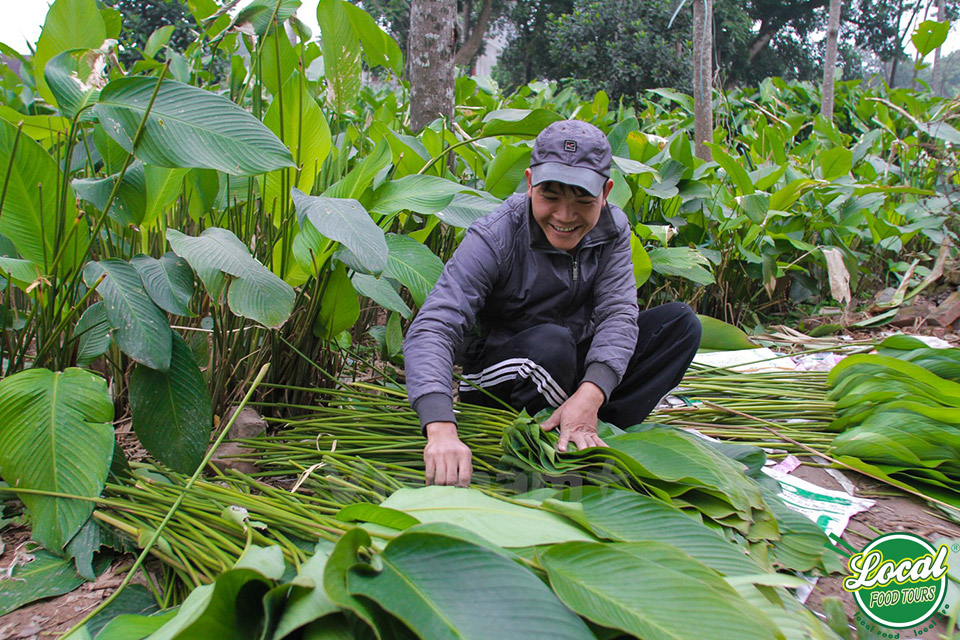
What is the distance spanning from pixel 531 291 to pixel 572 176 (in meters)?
→ 0.30

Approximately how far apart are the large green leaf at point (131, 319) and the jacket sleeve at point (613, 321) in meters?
0.80

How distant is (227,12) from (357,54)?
0.33 metres

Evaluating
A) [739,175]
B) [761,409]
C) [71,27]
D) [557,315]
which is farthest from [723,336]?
[71,27]

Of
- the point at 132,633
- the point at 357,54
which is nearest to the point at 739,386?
the point at 357,54

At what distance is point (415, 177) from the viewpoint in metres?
1.55

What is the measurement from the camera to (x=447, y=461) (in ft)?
3.79

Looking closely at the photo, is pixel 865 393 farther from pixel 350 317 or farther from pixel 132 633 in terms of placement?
pixel 132 633

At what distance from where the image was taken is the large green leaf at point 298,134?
59.1 inches

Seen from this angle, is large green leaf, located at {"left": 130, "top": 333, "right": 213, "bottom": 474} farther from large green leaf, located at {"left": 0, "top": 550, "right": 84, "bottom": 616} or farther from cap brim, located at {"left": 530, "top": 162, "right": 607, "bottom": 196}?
A: cap brim, located at {"left": 530, "top": 162, "right": 607, "bottom": 196}

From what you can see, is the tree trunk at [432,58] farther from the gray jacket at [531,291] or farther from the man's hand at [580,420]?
the man's hand at [580,420]

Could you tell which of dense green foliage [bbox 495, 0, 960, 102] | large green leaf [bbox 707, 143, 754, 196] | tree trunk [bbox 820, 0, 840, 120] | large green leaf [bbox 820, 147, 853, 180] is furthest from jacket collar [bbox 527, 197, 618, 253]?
dense green foliage [bbox 495, 0, 960, 102]

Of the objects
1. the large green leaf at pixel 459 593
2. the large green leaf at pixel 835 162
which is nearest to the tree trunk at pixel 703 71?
the large green leaf at pixel 835 162

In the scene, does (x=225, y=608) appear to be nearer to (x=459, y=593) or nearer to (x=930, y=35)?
(x=459, y=593)

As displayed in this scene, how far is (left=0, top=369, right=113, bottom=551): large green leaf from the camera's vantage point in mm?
1086
